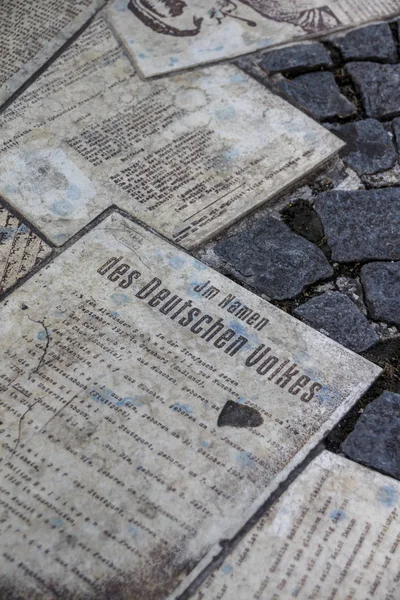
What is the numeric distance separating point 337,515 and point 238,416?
345 mm

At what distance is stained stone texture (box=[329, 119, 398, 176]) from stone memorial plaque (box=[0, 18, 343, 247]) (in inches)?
2.4

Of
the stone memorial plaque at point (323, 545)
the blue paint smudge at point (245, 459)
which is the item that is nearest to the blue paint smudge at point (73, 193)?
the blue paint smudge at point (245, 459)

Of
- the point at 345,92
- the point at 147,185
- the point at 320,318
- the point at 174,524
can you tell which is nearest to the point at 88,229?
the point at 147,185

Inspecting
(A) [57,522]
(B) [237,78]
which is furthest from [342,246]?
(A) [57,522]

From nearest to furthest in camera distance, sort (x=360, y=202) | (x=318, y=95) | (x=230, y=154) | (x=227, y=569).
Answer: (x=227, y=569)
(x=360, y=202)
(x=230, y=154)
(x=318, y=95)

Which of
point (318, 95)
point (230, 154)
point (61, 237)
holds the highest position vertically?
point (61, 237)

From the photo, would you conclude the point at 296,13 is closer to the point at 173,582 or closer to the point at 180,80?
the point at 180,80

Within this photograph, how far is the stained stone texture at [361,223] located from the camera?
243cm

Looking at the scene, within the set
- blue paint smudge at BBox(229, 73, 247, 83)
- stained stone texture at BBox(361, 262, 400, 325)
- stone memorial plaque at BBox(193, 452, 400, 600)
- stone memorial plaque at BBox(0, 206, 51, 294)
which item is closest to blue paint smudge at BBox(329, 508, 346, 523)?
stone memorial plaque at BBox(193, 452, 400, 600)

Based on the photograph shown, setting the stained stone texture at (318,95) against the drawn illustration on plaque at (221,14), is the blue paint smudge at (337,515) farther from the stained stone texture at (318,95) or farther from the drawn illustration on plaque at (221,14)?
the drawn illustration on plaque at (221,14)

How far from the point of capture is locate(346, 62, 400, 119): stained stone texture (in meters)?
2.89

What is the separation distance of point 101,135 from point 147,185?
32cm

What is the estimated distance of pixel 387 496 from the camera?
72.9 inches

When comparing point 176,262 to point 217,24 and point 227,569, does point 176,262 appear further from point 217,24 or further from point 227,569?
point 217,24
